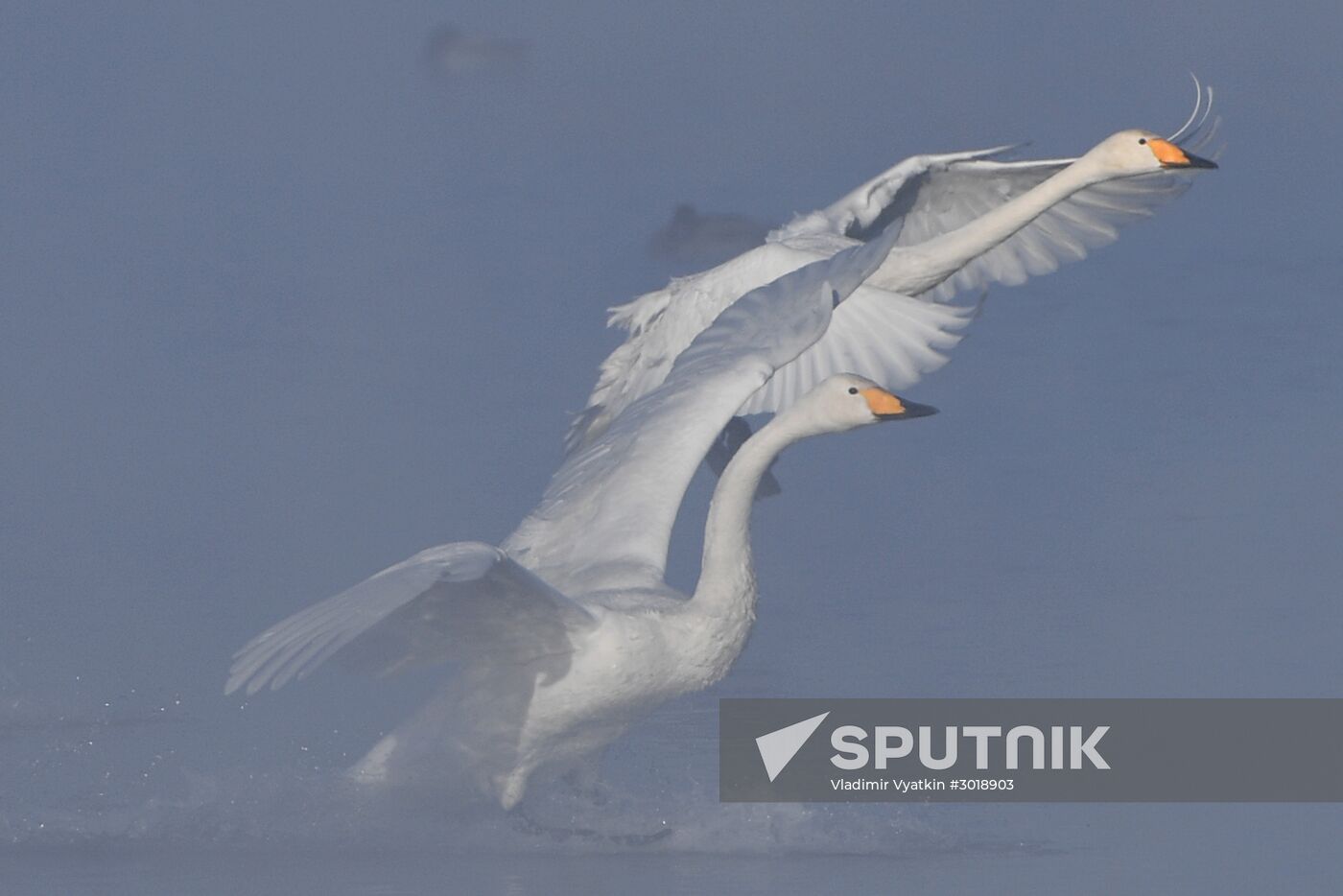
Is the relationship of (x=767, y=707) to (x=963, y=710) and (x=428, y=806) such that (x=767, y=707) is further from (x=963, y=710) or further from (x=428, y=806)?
(x=428, y=806)

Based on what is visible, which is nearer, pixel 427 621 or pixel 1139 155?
pixel 427 621

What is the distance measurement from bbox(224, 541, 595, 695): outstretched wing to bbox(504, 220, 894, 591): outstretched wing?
63 cm

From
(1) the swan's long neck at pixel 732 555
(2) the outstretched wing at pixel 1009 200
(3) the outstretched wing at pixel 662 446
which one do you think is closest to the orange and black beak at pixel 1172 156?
(2) the outstretched wing at pixel 1009 200

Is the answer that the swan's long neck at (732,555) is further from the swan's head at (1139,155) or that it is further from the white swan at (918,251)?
the swan's head at (1139,155)

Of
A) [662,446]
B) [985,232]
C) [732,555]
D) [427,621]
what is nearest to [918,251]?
[985,232]

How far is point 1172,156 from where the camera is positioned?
12.3 metres

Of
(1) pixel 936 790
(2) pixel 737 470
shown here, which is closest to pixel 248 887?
(2) pixel 737 470

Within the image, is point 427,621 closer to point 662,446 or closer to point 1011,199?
point 662,446

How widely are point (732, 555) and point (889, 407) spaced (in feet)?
2.86

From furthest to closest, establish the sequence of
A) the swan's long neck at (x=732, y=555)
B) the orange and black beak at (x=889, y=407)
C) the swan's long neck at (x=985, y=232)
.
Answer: the swan's long neck at (x=985, y=232)
the swan's long neck at (x=732, y=555)
the orange and black beak at (x=889, y=407)

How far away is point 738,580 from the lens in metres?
9.88

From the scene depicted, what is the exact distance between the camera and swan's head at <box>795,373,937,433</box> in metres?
9.66

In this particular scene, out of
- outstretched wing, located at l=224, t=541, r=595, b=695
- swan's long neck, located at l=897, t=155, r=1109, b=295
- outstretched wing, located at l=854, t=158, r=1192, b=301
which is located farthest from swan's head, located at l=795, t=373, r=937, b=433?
outstretched wing, located at l=854, t=158, r=1192, b=301

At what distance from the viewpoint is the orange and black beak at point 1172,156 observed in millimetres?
12250
